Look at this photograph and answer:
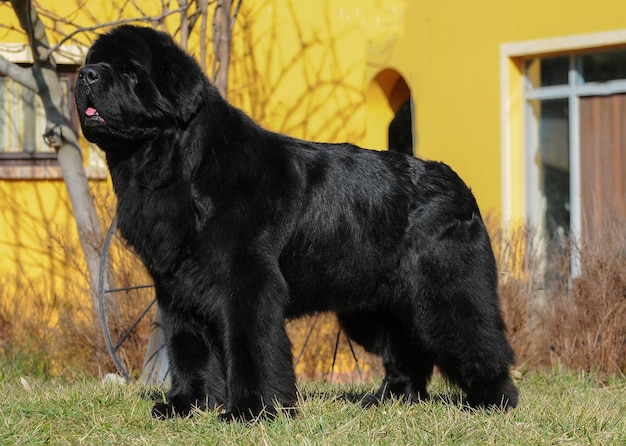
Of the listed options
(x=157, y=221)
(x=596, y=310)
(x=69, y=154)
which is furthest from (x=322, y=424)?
(x=69, y=154)

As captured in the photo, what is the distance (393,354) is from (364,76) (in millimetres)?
5025

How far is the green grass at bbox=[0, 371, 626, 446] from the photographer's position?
4.31 metres

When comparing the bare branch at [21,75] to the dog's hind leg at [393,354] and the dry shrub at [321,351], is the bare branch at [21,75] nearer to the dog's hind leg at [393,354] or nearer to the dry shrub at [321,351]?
the dry shrub at [321,351]

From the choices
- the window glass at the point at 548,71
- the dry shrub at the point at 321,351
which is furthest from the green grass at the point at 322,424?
the window glass at the point at 548,71

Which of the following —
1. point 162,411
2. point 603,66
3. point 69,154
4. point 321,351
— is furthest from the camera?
point 603,66

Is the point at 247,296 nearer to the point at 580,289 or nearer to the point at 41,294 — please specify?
the point at 580,289

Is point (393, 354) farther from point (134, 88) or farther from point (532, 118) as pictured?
point (532, 118)

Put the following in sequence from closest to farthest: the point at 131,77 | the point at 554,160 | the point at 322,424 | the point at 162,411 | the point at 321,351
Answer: the point at 322,424
the point at 131,77
the point at 162,411
the point at 321,351
the point at 554,160

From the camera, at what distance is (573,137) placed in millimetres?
9188

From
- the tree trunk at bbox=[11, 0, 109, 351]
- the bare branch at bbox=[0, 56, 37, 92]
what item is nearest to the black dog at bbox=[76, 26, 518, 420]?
the tree trunk at bbox=[11, 0, 109, 351]

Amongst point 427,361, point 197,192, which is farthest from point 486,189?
point 197,192

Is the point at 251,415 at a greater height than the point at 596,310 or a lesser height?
greater

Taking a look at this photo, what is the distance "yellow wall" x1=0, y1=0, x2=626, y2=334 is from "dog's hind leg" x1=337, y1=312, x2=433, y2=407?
3.66 meters

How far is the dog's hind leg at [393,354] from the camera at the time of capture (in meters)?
5.51
